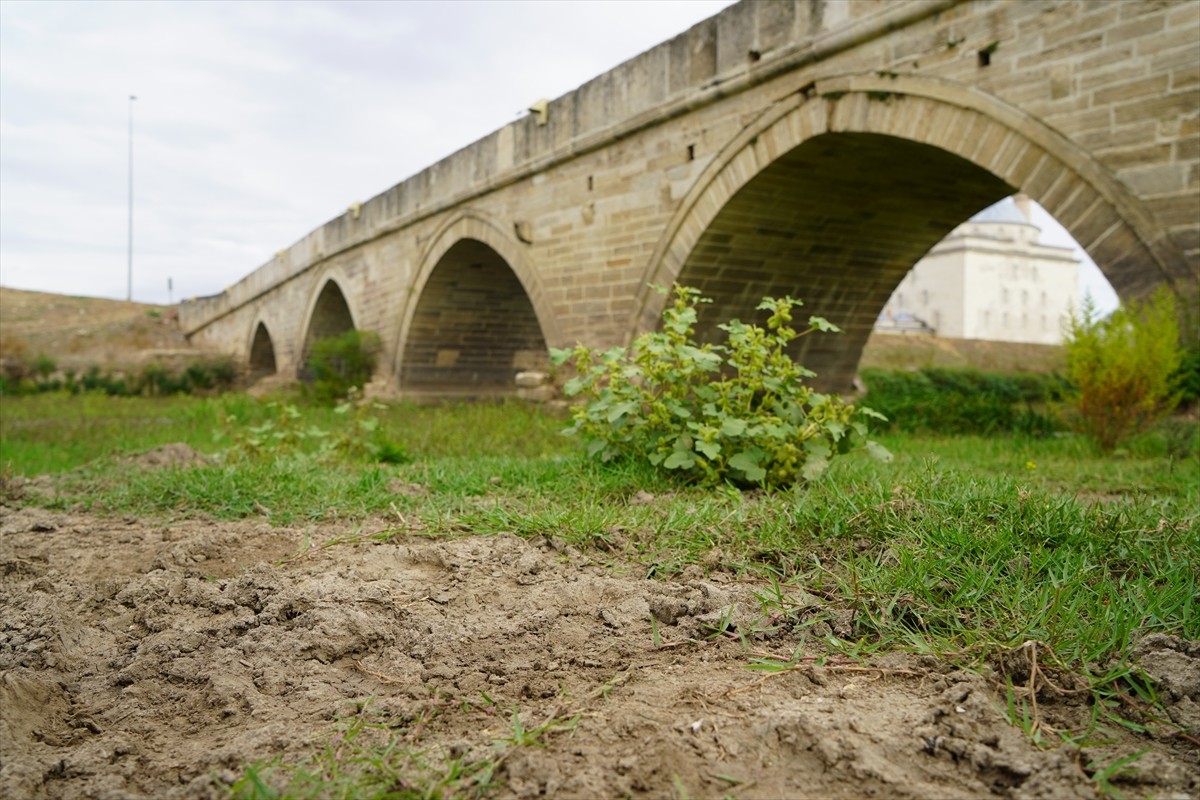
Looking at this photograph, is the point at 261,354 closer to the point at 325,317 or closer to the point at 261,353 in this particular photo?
the point at 261,353

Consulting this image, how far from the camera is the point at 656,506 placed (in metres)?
3.12

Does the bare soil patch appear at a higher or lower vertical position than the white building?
lower

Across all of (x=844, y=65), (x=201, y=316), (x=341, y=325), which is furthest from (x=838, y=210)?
(x=201, y=316)

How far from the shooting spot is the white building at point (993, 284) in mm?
37000

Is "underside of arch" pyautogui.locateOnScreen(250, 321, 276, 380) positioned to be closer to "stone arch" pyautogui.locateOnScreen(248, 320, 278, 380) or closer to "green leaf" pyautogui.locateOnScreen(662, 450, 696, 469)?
"stone arch" pyautogui.locateOnScreen(248, 320, 278, 380)

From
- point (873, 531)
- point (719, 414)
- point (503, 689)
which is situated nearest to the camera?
point (503, 689)

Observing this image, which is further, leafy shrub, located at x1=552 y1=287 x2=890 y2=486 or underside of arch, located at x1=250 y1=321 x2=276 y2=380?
underside of arch, located at x1=250 y1=321 x2=276 y2=380

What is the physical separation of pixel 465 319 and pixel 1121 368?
11150 millimetres

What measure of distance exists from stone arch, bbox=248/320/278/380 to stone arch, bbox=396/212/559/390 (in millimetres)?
12836

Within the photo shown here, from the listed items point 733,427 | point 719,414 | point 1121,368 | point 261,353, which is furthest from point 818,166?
point 261,353

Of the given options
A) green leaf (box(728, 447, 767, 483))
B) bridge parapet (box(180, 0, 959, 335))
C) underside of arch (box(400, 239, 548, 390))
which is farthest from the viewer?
underside of arch (box(400, 239, 548, 390))

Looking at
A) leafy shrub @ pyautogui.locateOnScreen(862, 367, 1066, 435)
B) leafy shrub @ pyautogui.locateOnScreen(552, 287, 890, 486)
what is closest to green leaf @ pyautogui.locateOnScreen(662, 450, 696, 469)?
leafy shrub @ pyautogui.locateOnScreen(552, 287, 890, 486)

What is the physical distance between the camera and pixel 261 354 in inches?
1105

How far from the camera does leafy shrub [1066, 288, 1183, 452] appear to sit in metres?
5.38
